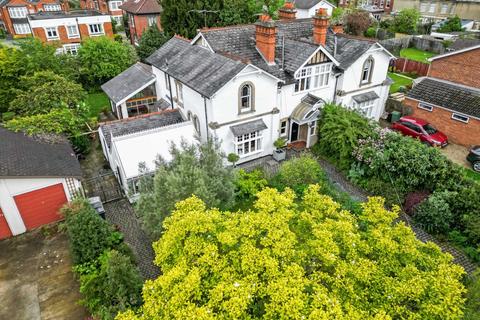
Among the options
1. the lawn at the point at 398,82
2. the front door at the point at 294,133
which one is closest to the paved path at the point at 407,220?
the front door at the point at 294,133

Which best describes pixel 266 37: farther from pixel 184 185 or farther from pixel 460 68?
pixel 460 68

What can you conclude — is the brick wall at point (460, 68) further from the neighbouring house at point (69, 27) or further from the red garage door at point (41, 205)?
the neighbouring house at point (69, 27)

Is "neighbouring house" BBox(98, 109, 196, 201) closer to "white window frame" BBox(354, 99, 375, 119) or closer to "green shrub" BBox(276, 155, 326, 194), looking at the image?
"green shrub" BBox(276, 155, 326, 194)

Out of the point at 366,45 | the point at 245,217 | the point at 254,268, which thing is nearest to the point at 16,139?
the point at 245,217

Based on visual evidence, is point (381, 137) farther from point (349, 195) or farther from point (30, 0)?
point (30, 0)

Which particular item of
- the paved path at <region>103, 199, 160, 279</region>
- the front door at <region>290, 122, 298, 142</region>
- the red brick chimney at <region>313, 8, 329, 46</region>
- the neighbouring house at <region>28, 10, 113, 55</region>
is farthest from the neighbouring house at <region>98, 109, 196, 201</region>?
the neighbouring house at <region>28, 10, 113, 55</region>
